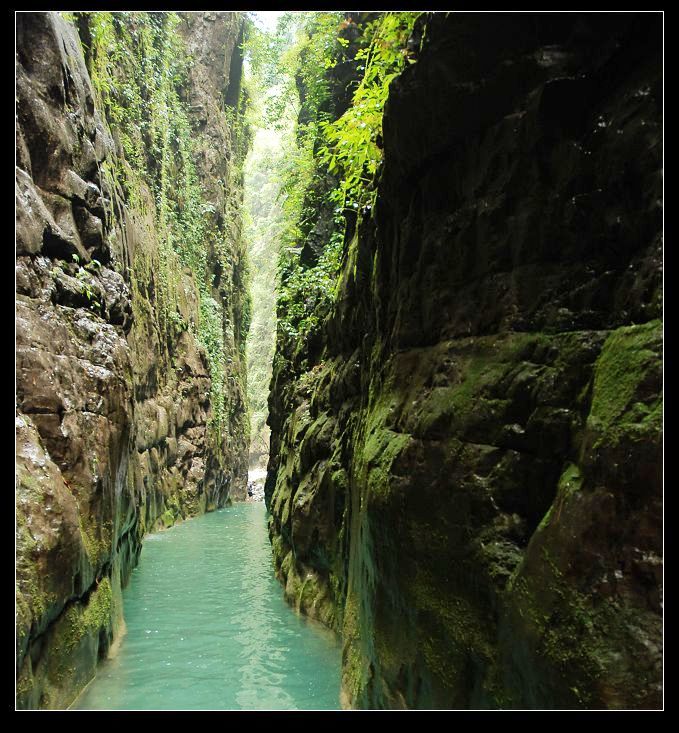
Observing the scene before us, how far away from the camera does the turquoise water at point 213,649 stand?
5.57 metres

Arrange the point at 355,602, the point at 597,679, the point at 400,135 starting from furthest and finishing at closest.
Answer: the point at 355,602
the point at 400,135
the point at 597,679

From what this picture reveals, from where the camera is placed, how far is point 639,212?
274cm

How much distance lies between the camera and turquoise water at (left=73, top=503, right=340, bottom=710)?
5.57 metres

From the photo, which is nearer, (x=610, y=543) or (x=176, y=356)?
(x=610, y=543)

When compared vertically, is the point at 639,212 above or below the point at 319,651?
above

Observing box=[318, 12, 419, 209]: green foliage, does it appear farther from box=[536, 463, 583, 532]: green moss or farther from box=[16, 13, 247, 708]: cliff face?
box=[536, 463, 583, 532]: green moss

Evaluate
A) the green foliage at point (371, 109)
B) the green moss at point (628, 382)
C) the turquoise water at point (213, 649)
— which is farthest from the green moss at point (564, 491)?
the turquoise water at point (213, 649)

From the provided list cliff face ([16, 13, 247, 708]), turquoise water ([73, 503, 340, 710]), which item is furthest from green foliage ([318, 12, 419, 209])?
turquoise water ([73, 503, 340, 710])

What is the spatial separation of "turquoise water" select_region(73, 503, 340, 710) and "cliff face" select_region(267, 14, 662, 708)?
119 centimetres

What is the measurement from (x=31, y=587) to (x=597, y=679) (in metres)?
3.92

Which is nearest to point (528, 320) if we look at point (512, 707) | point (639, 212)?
point (639, 212)

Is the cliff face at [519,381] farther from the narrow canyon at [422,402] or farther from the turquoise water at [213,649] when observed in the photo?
the turquoise water at [213,649]

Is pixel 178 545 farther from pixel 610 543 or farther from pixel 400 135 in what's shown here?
pixel 610 543
